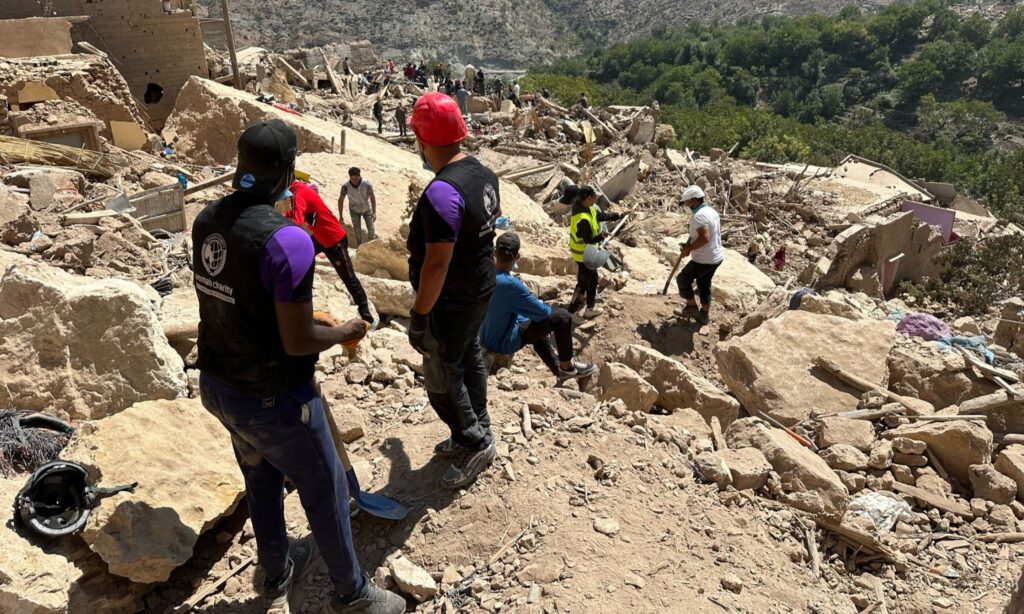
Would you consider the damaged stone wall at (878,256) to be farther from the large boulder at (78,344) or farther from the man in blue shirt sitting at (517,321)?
the large boulder at (78,344)

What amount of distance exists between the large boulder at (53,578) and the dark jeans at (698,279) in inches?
205

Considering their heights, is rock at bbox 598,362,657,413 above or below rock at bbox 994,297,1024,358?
above

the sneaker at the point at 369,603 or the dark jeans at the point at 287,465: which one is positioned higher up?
the dark jeans at the point at 287,465

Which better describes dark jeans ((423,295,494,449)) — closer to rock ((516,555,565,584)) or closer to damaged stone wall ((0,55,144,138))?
rock ((516,555,565,584))

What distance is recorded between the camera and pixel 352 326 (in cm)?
242

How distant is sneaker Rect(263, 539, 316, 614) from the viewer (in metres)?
2.62

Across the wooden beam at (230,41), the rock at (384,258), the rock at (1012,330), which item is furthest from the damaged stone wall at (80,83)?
the rock at (1012,330)

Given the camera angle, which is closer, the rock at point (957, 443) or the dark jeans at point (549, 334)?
the rock at point (957, 443)

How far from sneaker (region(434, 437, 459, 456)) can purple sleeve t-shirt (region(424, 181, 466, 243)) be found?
1.12 m

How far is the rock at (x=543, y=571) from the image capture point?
108 inches

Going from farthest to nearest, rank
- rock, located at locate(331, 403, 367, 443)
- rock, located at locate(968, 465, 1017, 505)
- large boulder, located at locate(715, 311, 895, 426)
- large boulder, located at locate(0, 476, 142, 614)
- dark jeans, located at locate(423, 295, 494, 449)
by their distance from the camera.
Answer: large boulder, located at locate(715, 311, 895, 426) → rock, located at locate(968, 465, 1017, 505) → rock, located at locate(331, 403, 367, 443) → dark jeans, located at locate(423, 295, 494, 449) → large boulder, located at locate(0, 476, 142, 614)

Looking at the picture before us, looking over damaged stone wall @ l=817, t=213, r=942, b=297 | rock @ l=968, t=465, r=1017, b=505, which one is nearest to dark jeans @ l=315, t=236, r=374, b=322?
rock @ l=968, t=465, r=1017, b=505

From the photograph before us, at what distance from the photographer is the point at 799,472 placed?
361 centimetres

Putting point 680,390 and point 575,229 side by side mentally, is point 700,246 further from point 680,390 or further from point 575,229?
point 680,390
